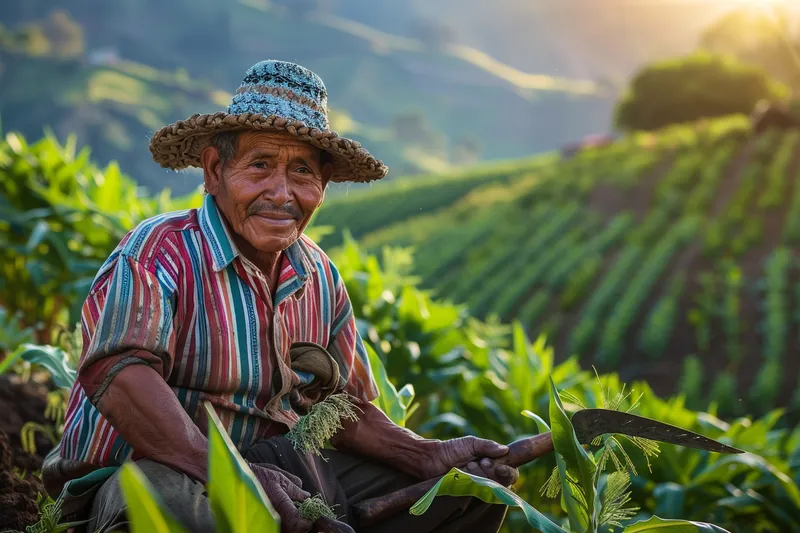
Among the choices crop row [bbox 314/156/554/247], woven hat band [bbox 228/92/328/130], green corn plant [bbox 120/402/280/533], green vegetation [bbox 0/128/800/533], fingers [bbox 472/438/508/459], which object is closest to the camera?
green corn plant [bbox 120/402/280/533]

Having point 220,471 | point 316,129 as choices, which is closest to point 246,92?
point 316,129

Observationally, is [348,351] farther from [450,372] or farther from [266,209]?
[450,372]

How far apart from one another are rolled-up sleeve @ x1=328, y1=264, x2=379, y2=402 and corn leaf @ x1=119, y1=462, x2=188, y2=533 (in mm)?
987

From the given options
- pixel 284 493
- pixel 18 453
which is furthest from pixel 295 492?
pixel 18 453

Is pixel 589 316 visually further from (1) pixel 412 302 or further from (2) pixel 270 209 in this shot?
(2) pixel 270 209

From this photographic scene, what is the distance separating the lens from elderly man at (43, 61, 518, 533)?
162cm

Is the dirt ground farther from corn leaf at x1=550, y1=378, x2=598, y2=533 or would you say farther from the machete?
corn leaf at x1=550, y1=378, x2=598, y2=533

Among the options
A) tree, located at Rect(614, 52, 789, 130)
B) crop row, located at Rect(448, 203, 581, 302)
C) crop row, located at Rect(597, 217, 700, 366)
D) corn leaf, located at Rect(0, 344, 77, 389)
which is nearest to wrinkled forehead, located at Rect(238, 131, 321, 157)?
corn leaf, located at Rect(0, 344, 77, 389)

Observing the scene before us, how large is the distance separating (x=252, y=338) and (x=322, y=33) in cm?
11565

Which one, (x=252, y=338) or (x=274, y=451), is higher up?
(x=252, y=338)

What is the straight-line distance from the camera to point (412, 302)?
12.7 ft

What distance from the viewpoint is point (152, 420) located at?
1617 millimetres

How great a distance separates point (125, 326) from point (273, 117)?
474 mm

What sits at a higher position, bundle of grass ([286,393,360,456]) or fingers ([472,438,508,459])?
bundle of grass ([286,393,360,456])
